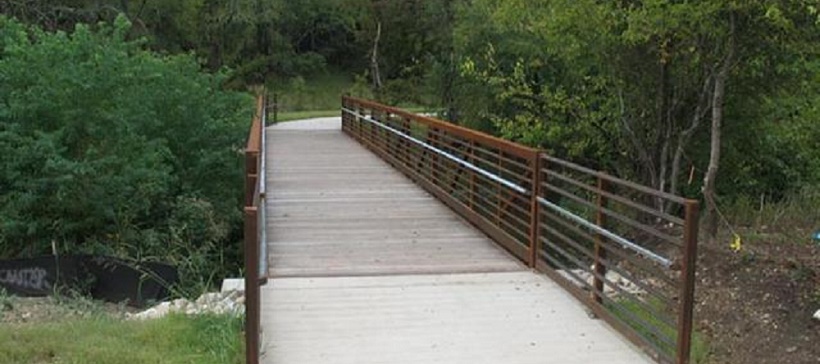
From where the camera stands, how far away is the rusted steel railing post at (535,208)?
752 cm

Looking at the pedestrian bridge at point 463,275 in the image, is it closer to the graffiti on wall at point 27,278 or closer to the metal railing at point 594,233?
the metal railing at point 594,233

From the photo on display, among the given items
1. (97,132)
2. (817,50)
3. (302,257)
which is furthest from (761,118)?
(97,132)

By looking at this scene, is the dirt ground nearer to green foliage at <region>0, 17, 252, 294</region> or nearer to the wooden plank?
the wooden plank

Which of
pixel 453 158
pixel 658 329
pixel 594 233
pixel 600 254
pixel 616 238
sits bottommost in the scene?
pixel 658 329

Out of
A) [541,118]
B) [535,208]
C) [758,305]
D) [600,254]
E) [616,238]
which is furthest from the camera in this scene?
[541,118]

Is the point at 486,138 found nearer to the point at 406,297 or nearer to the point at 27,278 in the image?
the point at 406,297

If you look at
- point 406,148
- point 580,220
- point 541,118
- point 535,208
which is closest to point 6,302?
point 535,208

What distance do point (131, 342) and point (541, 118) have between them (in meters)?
9.48

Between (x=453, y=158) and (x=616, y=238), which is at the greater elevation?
(x=453, y=158)

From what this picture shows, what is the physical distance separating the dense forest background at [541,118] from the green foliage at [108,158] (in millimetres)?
30

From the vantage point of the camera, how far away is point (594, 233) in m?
6.64

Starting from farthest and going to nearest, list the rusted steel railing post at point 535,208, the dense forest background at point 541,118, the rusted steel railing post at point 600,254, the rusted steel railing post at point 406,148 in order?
the rusted steel railing post at point 406,148
the dense forest background at point 541,118
the rusted steel railing post at point 535,208
the rusted steel railing post at point 600,254

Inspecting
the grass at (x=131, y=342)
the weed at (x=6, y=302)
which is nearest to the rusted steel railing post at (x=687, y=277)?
the grass at (x=131, y=342)

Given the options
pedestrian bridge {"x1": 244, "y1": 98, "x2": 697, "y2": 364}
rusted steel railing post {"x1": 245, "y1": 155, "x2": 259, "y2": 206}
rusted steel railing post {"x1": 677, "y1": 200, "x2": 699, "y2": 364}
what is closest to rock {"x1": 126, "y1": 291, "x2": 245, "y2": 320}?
pedestrian bridge {"x1": 244, "y1": 98, "x2": 697, "y2": 364}
